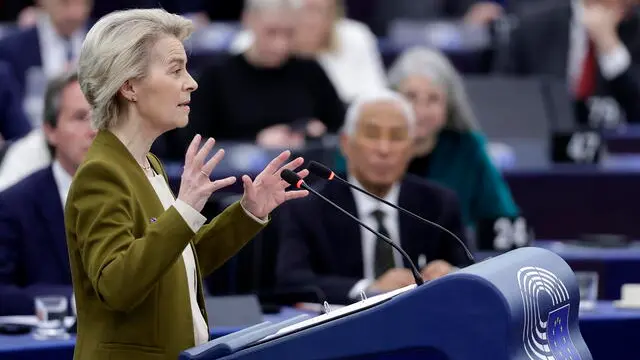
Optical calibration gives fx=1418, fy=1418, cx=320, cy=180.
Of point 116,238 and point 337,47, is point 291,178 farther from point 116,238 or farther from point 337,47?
point 337,47

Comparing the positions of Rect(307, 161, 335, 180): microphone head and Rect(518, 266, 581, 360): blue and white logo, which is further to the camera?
Rect(307, 161, 335, 180): microphone head

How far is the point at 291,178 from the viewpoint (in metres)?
2.46

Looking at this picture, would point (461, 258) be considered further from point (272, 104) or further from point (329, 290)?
point (272, 104)

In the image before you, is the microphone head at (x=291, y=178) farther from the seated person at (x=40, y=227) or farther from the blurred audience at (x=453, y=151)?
the blurred audience at (x=453, y=151)

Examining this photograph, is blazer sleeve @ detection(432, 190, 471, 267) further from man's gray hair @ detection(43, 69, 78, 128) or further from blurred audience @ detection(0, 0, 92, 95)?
blurred audience @ detection(0, 0, 92, 95)

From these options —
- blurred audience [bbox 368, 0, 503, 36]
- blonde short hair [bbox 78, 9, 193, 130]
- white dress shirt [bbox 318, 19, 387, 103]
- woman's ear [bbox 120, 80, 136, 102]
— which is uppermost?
blonde short hair [bbox 78, 9, 193, 130]

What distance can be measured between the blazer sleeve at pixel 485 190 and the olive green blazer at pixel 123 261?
10.6 ft

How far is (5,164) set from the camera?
5.03 meters

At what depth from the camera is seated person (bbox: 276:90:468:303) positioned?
448 cm

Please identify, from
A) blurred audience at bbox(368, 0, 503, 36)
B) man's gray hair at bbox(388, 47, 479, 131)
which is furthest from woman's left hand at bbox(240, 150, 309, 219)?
blurred audience at bbox(368, 0, 503, 36)

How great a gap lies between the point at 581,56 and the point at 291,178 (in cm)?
647

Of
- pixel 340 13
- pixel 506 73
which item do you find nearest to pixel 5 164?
pixel 340 13

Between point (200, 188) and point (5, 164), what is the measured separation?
9.44 ft

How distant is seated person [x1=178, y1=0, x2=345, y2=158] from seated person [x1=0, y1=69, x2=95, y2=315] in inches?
92.5
